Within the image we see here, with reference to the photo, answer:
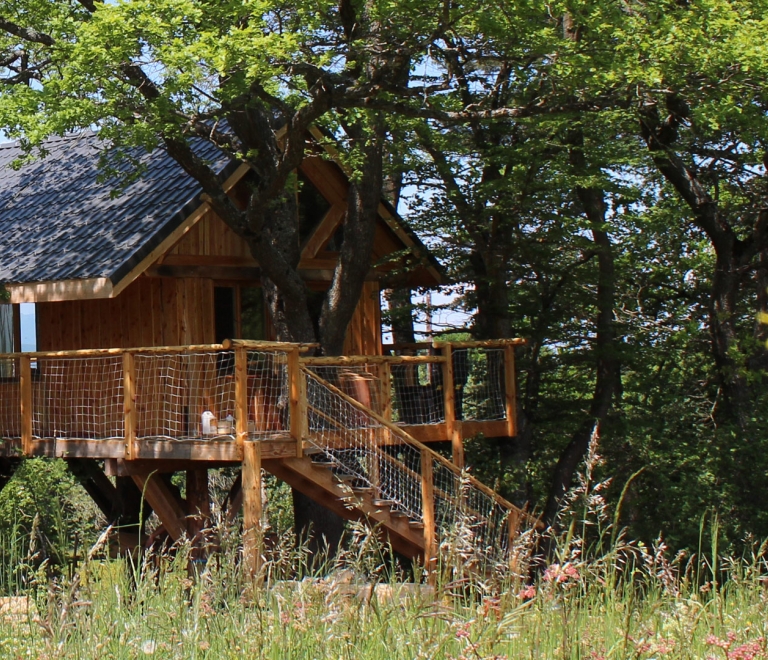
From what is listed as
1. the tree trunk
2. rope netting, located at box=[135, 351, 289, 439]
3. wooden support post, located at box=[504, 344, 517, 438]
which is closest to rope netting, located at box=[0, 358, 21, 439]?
rope netting, located at box=[135, 351, 289, 439]

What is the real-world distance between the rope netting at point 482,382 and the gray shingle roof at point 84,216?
4909 millimetres

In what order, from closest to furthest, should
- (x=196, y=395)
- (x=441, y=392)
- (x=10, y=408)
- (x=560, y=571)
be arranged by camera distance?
1. (x=560, y=571)
2. (x=196, y=395)
3. (x=10, y=408)
4. (x=441, y=392)

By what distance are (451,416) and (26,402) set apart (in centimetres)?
573

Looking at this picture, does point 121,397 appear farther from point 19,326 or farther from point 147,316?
point 19,326

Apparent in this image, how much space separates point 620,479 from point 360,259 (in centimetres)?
673

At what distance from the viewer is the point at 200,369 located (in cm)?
1366

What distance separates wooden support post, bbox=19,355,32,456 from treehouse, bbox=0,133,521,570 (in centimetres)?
2

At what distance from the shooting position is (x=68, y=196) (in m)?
16.2

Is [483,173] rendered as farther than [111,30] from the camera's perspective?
Yes

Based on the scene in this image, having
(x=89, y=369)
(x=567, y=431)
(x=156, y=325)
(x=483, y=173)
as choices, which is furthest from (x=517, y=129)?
(x=89, y=369)

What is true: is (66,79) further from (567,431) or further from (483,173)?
(567,431)

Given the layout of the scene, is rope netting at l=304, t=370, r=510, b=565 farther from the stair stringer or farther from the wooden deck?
the stair stringer

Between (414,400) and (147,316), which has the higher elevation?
(147,316)

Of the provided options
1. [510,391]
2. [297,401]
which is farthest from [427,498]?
[510,391]
